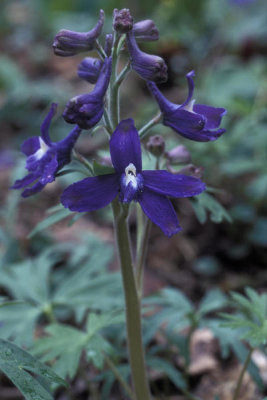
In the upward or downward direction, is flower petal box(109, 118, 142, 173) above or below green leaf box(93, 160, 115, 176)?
above

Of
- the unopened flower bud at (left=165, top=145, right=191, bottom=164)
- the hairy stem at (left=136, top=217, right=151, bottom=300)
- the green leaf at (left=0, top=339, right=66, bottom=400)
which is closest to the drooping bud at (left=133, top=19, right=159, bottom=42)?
the unopened flower bud at (left=165, top=145, right=191, bottom=164)

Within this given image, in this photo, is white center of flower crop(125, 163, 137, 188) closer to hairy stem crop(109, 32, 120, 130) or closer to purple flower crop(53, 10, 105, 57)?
hairy stem crop(109, 32, 120, 130)

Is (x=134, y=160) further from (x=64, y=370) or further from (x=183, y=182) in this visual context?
(x=64, y=370)

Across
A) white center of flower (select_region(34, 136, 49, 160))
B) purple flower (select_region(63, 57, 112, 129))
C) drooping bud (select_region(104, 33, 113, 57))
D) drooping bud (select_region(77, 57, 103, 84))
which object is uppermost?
drooping bud (select_region(104, 33, 113, 57))

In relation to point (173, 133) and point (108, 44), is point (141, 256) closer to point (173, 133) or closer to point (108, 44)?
point (108, 44)

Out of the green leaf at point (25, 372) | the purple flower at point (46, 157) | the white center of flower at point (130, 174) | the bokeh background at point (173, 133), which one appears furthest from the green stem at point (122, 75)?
the green leaf at point (25, 372)

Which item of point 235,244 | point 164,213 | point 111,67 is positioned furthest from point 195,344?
point 111,67

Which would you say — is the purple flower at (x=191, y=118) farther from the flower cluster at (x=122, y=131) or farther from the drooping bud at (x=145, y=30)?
the drooping bud at (x=145, y=30)
